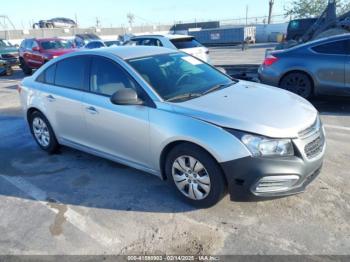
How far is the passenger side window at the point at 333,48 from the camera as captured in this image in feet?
22.5

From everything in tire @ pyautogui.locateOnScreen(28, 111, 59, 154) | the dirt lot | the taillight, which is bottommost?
the dirt lot

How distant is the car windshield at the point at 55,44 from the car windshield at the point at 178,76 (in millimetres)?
12472

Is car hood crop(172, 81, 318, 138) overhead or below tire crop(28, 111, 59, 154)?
overhead

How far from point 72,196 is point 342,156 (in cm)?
357

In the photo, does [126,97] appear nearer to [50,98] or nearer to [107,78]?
[107,78]

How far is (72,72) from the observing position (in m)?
4.68

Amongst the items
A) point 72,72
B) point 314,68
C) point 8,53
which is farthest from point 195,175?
point 8,53

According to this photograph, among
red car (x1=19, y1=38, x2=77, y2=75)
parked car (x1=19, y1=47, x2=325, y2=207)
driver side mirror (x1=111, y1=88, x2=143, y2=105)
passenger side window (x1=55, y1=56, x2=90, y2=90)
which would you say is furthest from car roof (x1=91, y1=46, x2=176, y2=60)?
red car (x1=19, y1=38, x2=77, y2=75)

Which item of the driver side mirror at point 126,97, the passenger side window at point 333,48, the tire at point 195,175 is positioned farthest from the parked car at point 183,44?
the tire at point 195,175

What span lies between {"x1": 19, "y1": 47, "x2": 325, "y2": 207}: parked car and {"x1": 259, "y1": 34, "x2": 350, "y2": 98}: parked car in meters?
3.29

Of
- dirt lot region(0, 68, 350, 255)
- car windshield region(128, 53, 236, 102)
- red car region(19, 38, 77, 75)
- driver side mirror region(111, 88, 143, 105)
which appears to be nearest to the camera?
dirt lot region(0, 68, 350, 255)

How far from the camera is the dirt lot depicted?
3047mm

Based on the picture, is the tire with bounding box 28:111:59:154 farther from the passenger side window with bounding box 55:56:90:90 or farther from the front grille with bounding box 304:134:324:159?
the front grille with bounding box 304:134:324:159

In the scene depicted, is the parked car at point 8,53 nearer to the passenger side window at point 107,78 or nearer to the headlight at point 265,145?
the passenger side window at point 107,78
